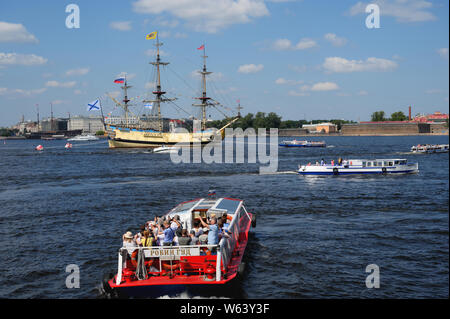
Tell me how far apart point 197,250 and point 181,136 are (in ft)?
366

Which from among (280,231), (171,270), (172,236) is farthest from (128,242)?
(280,231)

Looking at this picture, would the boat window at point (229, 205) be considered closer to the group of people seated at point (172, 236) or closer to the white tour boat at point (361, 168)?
the group of people seated at point (172, 236)

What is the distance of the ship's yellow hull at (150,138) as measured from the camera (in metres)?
124

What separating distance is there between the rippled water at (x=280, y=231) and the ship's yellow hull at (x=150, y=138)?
76.2m

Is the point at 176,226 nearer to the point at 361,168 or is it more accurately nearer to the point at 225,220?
the point at 225,220

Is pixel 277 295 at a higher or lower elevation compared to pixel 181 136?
lower

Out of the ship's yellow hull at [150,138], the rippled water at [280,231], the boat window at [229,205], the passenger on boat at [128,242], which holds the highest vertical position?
the ship's yellow hull at [150,138]

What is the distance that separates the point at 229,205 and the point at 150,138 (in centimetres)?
10738

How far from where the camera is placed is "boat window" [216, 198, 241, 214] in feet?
65.7

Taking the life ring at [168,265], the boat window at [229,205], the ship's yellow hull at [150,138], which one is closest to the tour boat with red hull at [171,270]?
the life ring at [168,265]

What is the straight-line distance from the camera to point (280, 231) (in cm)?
2497

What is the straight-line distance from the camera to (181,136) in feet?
411
